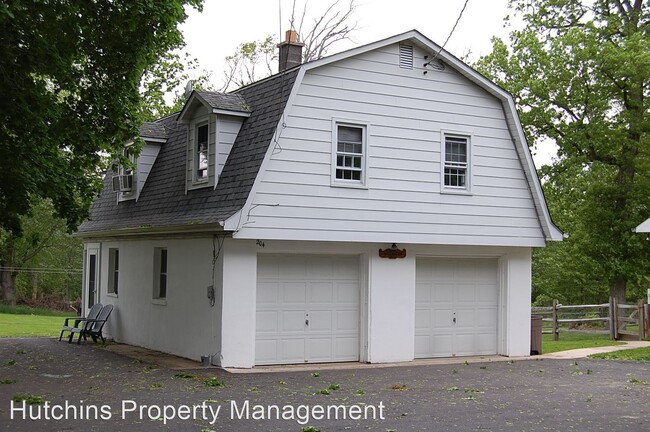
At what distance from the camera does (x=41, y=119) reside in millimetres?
13711

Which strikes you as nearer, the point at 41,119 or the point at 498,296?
the point at 41,119

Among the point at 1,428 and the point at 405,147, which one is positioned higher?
the point at 405,147

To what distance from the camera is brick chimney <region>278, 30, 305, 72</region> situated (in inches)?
723

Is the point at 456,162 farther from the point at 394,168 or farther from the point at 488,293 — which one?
the point at 488,293

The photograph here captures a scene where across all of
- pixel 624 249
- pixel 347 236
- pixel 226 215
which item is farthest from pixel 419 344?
pixel 624 249

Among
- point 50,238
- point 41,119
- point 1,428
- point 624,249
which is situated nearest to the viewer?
point 1,428

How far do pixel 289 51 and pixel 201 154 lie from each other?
128 inches

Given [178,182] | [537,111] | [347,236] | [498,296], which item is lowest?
[498,296]

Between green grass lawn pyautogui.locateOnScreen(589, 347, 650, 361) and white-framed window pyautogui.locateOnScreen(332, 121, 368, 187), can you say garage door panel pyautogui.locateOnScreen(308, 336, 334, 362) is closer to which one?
white-framed window pyautogui.locateOnScreen(332, 121, 368, 187)

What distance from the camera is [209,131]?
16.8 metres

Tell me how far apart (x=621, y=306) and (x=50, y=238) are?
31738mm

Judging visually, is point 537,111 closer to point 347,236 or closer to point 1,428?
point 347,236

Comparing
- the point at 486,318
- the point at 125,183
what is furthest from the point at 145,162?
the point at 486,318

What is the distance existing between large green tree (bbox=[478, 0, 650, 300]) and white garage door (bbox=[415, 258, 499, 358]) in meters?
11.4
